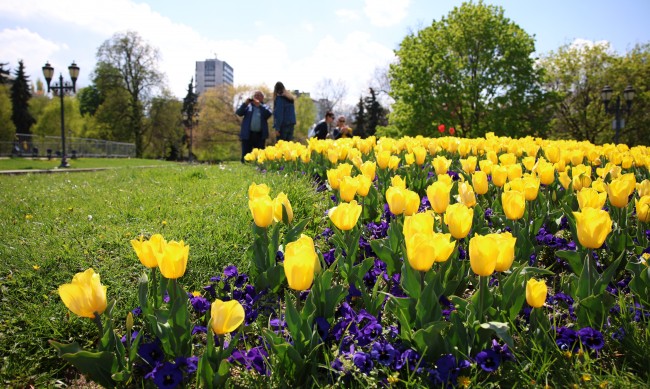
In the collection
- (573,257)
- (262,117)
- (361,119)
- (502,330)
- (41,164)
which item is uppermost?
(361,119)

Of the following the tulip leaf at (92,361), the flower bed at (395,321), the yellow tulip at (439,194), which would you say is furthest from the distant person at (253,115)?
the tulip leaf at (92,361)

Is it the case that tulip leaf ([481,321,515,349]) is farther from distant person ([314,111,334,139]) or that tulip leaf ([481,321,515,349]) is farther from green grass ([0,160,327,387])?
distant person ([314,111,334,139])

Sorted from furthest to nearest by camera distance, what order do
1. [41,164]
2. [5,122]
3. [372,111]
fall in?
[372,111] < [5,122] < [41,164]

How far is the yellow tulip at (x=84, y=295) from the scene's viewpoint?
5.49 feet

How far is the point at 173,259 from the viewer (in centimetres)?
182

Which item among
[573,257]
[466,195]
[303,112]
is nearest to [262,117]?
[466,195]

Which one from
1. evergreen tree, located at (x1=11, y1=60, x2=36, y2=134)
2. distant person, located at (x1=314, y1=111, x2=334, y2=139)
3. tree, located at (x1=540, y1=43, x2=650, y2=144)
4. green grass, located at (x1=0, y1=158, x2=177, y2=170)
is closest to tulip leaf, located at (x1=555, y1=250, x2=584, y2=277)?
distant person, located at (x1=314, y1=111, x2=334, y2=139)

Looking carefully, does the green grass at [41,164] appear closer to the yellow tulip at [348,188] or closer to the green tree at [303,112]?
the yellow tulip at [348,188]

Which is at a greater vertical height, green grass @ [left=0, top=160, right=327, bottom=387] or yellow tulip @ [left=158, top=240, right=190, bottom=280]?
yellow tulip @ [left=158, top=240, right=190, bottom=280]

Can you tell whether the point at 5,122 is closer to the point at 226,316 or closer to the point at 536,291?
the point at 226,316

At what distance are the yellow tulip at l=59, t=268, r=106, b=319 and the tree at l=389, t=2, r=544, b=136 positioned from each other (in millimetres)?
24851

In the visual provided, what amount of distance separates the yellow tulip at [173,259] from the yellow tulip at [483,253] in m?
1.10

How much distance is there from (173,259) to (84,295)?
1.08ft

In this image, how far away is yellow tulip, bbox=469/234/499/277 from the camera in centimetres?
173
